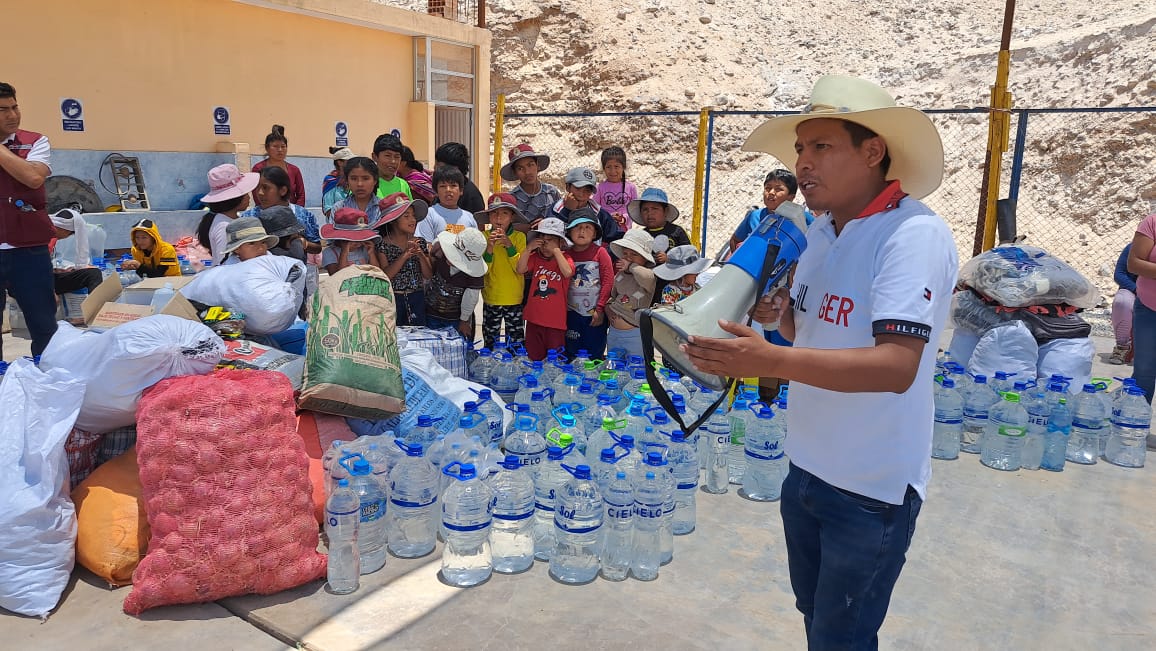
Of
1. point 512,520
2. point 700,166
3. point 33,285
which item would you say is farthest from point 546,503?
point 700,166

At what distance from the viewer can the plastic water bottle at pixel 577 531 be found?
3520 millimetres

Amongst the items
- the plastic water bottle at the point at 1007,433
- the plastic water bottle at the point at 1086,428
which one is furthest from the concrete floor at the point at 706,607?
the plastic water bottle at the point at 1086,428

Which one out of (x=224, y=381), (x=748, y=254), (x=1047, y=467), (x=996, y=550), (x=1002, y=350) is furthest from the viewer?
(x=1002, y=350)

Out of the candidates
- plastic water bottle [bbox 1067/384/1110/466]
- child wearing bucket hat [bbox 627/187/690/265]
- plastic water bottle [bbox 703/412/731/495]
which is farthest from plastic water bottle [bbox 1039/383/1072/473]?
child wearing bucket hat [bbox 627/187/690/265]

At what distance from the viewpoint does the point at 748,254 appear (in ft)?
6.77

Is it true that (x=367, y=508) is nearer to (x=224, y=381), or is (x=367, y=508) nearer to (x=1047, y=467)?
(x=224, y=381)

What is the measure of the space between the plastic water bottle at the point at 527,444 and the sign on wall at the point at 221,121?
29.9ft

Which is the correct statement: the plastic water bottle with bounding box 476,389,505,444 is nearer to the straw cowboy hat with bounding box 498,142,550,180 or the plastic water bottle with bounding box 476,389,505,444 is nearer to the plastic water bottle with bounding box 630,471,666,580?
the plastic water bottle with bounding box 630,471,666,580

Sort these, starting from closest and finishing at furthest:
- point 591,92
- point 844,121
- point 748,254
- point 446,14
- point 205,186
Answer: point 844,121 < point 748,254 < point 205,186 < point 446,14 < point 591,92

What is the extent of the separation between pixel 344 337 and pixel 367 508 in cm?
93

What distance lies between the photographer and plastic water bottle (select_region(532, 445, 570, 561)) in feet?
12.5

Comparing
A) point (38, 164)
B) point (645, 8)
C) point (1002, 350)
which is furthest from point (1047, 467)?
point (645, 8)

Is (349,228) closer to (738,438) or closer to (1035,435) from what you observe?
(738,438)

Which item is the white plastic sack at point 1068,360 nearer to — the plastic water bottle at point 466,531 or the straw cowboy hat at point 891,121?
the plastic water bottle at point 466,531
